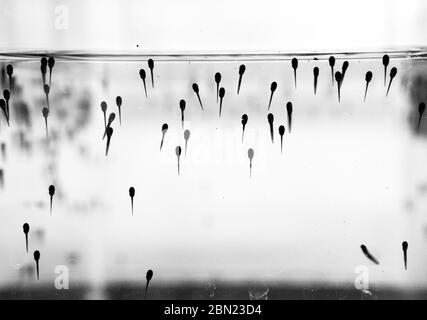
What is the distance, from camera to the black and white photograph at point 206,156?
122 centimetres

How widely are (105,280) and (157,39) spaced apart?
0.62 meters

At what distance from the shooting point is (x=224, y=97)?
123 centimetres

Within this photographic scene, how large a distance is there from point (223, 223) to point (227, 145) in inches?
7.8

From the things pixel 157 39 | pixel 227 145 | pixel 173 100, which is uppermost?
pixel 157 39

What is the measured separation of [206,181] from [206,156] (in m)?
0.06

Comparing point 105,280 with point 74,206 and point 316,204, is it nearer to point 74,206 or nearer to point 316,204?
point 74,206

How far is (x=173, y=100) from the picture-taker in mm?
1234

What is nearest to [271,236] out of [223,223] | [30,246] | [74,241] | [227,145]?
[223,223]

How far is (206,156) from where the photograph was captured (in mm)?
1231

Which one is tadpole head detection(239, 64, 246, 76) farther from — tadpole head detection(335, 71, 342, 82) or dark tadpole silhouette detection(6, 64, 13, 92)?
dark tadpole silhouette detection(6, 64, 13, 92)

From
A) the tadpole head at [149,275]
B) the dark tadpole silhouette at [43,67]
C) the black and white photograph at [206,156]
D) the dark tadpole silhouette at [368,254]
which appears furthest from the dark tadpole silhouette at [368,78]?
the dark tadpole silhouette at [43,67]

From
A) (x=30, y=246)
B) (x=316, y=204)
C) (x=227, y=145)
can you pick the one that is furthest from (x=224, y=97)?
(x=30, y=246)

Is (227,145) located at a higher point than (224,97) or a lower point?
lower
